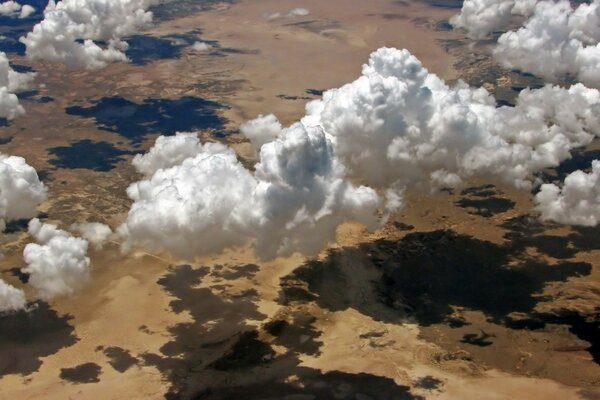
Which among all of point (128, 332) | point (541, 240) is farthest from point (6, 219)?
point (541, 240)

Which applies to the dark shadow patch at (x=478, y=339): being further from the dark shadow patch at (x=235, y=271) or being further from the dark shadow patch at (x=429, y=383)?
the dark shadow patch at (x=235, y=271)

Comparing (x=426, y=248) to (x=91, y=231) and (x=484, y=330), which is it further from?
(x=91, y=231)

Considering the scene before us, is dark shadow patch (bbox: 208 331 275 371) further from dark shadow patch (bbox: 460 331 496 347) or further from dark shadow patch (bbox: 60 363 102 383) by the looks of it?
dark shadow patch (bbox: 460 331 496 347)

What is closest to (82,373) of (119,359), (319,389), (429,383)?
(119,359)

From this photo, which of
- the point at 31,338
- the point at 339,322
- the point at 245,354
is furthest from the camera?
the point at 339,322

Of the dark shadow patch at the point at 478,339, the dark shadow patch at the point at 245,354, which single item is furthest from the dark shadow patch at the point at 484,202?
the dark shadow patch at the point at 245,354

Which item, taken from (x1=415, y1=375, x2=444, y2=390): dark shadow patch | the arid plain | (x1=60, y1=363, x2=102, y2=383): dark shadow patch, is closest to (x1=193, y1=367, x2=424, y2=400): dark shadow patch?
the arid plain

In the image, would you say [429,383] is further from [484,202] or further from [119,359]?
[484,202]
